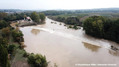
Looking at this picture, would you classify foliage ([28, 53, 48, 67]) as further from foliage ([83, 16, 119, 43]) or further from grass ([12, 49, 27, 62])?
foliage ([83, 16, 119, 43])

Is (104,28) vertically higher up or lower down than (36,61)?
higher up

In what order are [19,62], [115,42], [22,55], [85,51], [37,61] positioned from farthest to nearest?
[115,42] → [85,51] → [22,55] → [19,62] → [37,61]

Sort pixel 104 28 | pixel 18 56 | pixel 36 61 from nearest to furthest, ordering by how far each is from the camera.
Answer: pixel 36 61, pixel 18 56, pixel 104 28

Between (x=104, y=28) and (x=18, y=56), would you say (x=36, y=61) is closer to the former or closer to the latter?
(x=18, y=56)

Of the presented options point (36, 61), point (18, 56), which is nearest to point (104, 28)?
point (36, 61)

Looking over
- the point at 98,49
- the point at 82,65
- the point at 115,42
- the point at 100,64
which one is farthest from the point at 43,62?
the point at 115,42

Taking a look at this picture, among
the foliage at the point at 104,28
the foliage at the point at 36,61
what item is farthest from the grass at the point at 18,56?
the foliage at the point at 104,28

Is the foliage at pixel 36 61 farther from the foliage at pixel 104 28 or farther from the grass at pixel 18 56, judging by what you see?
the foliage at pixel 104 28

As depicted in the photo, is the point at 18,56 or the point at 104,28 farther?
the point at 104,28

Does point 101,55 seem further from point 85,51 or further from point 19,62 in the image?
point 19,62

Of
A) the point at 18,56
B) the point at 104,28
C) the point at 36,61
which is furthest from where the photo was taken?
the point at 104,28

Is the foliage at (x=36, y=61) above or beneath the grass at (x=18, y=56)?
above
